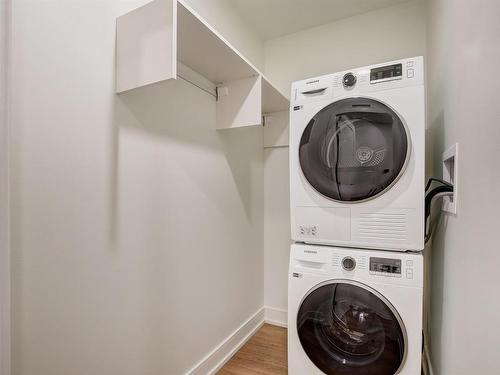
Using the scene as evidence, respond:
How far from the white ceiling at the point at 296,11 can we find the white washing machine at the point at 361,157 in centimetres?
88

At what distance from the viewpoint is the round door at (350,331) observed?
122 cm

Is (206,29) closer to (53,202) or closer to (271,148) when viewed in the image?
(53,202)

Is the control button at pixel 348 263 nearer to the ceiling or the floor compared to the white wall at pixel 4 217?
nearer to the floor

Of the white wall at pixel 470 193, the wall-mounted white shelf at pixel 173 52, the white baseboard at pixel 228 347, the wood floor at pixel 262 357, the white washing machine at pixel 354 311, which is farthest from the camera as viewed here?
the wood floor at pixel 262 357

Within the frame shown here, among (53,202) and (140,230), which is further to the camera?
(140,230)

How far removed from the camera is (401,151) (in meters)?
1.27

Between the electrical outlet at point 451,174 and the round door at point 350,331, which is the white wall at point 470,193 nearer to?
the electrical outlet at point 451,174

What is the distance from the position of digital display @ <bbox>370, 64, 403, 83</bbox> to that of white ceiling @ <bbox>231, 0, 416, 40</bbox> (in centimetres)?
97

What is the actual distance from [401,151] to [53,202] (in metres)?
1.48

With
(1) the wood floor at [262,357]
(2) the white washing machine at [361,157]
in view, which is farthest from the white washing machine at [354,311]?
(1) the wood floor at [262,357]

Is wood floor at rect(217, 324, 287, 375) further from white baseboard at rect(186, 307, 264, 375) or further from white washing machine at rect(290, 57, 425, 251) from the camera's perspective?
white washing machine at rect(290, 57, 425, 251)

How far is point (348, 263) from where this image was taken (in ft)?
4.42

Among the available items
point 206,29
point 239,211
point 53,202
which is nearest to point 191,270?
point 239,211

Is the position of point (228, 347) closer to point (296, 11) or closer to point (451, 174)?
point (451, 174)
